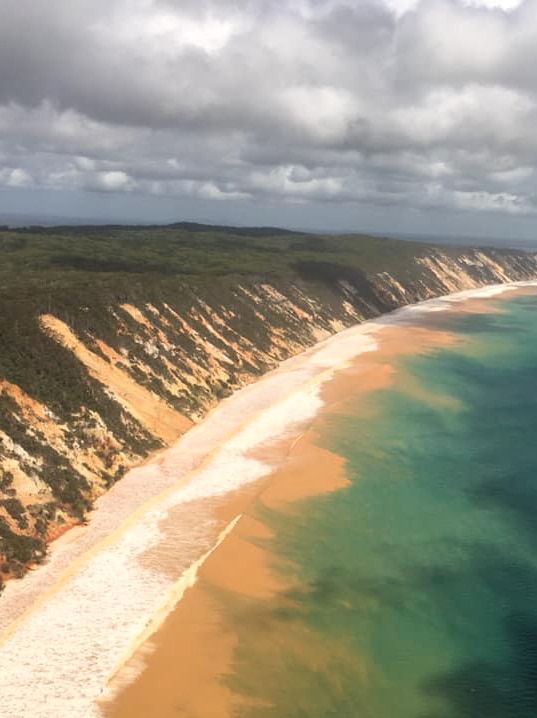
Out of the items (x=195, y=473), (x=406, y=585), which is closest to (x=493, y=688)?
(x=406, y=585)

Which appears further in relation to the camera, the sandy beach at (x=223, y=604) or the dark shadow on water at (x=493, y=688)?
the sandy beach at (x=223, y=604)

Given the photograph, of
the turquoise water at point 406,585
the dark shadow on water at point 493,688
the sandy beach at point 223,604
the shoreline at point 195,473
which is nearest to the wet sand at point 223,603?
the sandy beach at point 223,604

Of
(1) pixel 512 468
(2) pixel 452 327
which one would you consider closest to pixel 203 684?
(1) pixel 512 468

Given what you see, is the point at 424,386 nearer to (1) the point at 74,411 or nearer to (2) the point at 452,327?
(1) the point at 74,411

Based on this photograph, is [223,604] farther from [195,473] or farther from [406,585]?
[195,473]

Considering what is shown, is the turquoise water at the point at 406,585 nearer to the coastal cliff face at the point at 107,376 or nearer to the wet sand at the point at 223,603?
the wet sand at the point at 223,603

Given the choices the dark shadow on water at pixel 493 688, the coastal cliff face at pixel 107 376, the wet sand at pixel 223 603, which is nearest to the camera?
the dark shadow on water at pixel 493 688

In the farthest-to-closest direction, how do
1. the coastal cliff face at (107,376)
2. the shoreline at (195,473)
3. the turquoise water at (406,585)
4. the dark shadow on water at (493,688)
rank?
the coastal cliff face at (107,376), the shoreline at (195,473), the turquoise water at (406,585), the dark shadow on water at (493,688)
